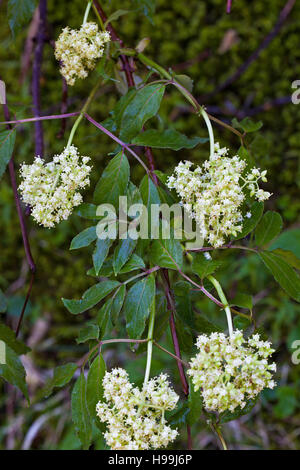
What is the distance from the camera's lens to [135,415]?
66 cm

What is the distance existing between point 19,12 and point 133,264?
0.56 meters

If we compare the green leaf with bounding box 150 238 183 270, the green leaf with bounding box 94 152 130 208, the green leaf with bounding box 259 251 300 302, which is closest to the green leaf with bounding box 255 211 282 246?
the green leaf with bounding box 259 251 300 302

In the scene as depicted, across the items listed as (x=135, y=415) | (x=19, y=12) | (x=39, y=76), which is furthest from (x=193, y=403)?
(x=39, y=76)

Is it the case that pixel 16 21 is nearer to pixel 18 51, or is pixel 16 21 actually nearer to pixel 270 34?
pixel 18 51

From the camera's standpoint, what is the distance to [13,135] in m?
0.88

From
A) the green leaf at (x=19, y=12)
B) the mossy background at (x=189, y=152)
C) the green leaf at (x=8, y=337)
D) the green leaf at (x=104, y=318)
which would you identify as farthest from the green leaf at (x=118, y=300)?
the mossy background at (x=189, y=152)

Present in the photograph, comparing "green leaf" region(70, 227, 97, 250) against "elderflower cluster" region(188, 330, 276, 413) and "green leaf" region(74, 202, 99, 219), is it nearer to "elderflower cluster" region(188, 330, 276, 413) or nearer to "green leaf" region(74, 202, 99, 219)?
"green leaf" region(74, 202, 99, 219)

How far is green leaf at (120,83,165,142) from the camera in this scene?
0.83 m

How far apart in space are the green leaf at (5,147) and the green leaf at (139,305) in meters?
0.33

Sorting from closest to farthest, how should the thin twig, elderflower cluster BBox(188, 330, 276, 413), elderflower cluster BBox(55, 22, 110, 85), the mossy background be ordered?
elderflower cluster BBox(188, 330, 276, 413) < elderflower cluster BBox(55, 22, 110, 85) < the thin twig < the mossy background

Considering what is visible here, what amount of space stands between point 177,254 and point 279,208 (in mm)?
1155

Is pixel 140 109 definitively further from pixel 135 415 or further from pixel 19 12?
pixel 135 415

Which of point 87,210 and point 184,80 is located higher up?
point 184,80

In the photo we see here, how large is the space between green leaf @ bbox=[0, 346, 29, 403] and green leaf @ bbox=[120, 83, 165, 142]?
44cm
